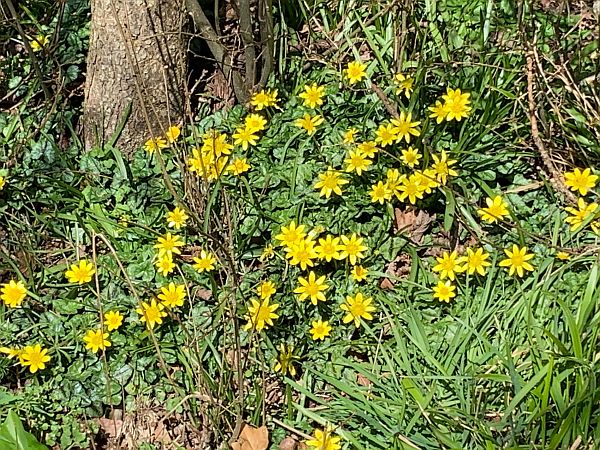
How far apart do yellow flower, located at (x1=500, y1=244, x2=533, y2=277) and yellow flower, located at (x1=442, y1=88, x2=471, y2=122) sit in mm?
563

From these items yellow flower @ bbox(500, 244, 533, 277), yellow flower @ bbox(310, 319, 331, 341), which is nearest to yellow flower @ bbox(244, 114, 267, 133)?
yellow flower @ bbox(310, 319, 331, 341)

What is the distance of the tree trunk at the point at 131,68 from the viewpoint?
3186mm

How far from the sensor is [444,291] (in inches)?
112

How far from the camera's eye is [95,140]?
3.42 metres

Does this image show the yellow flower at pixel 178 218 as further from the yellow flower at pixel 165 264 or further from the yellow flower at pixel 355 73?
the yellow flower at pixel 355 73

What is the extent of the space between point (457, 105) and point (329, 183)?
0.57 metres

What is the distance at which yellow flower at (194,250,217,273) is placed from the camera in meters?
2.89

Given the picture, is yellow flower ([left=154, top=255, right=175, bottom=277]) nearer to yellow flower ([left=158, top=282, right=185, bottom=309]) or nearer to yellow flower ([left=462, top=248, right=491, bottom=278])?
yellow flower ([left=158, top=282, right=185, bottom=309])

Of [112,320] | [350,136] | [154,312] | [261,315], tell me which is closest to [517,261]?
[350,136]

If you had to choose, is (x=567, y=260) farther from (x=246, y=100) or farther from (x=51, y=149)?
(x=51, y=149)

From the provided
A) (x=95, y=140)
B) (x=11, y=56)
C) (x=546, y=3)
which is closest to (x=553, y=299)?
(x=546, y=3)

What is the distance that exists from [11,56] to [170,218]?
1.31 metres

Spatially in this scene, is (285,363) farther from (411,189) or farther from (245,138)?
(245,138)

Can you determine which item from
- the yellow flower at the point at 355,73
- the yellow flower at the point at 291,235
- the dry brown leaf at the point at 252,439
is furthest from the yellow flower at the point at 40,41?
the dry brown leaf at the point at 252,439
